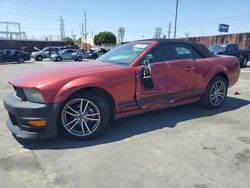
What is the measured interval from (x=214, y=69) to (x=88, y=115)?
2.96m

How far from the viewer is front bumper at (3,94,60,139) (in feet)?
10.5

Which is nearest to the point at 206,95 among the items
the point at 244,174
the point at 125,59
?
the point at 125,59

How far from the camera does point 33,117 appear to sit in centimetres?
319

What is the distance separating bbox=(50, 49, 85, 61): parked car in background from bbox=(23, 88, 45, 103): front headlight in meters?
24.4

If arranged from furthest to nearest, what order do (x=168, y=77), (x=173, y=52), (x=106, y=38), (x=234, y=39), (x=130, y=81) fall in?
(x=106, y=38), (x=234, y=39), (x=173, y=52), (x=168, y=77), (x=130, y=81)

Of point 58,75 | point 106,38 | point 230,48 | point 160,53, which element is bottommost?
point 58,75

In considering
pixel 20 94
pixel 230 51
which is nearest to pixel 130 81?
pixel 20 94

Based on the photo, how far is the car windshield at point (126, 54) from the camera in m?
4.19

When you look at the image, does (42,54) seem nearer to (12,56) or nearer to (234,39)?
(12,56)

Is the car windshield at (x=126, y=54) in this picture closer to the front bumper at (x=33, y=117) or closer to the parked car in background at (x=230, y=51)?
the front bumper at (x=33, y=117)

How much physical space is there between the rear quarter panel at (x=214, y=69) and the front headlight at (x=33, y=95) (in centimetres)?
→ 306

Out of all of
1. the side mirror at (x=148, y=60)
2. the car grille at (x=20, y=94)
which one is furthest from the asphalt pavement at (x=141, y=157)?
the side mirror at (x=148, y=60)

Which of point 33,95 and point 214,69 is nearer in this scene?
point 33,95

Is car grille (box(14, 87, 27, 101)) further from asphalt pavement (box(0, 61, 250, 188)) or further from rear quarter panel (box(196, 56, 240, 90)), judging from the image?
rear quarter panel (box(196, 56, 240, 90))
